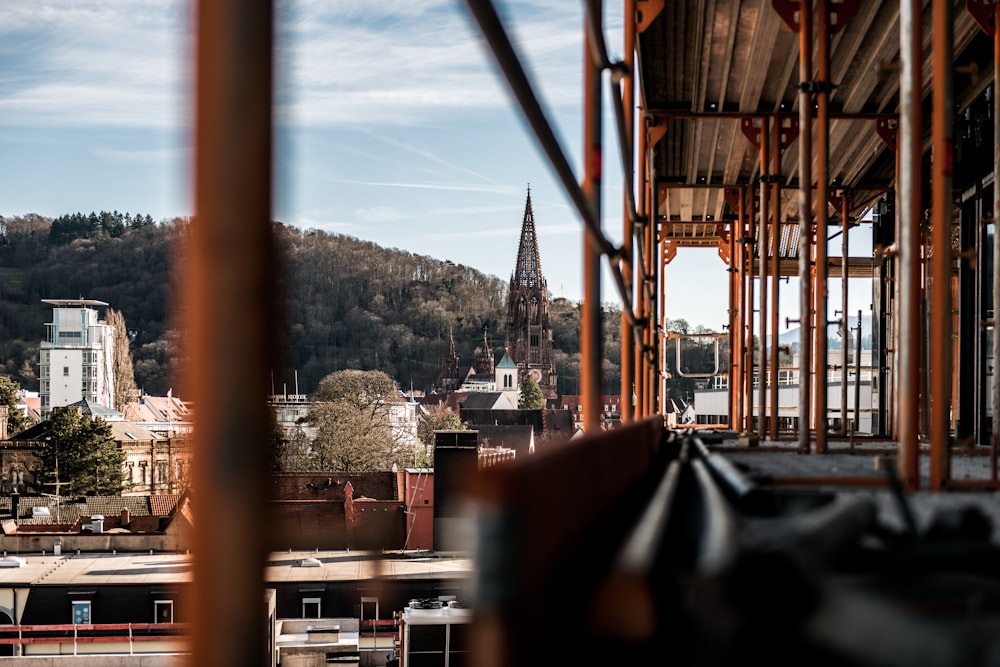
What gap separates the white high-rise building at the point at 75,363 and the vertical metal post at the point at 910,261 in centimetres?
9960

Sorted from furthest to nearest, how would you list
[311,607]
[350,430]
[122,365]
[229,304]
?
[122,365] < [350,430] < [311,607] < [229,304]

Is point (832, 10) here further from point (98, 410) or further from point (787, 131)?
point (98, 410)

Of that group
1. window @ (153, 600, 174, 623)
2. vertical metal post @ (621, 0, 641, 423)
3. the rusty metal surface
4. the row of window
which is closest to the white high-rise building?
the row of window

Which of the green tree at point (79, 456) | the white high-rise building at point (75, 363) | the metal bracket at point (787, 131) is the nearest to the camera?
the metal bracket at point (787, 131)

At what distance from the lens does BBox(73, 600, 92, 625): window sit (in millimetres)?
30781

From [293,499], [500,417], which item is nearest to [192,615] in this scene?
[293,499]

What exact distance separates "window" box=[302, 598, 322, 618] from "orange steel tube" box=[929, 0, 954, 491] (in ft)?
99.4

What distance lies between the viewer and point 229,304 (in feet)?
3.34

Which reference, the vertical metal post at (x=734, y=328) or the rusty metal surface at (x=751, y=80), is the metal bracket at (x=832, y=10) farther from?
the vertical metal post at (x=734, y=328)

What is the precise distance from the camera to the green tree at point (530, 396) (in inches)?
4505

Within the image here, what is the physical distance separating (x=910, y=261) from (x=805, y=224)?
4102mm

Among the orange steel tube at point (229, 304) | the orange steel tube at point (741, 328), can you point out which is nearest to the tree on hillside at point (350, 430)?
the orange steel tube at point (741, 328)

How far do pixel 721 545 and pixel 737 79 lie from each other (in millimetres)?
11857

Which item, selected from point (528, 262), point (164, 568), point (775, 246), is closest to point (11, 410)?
point (164, 568)
